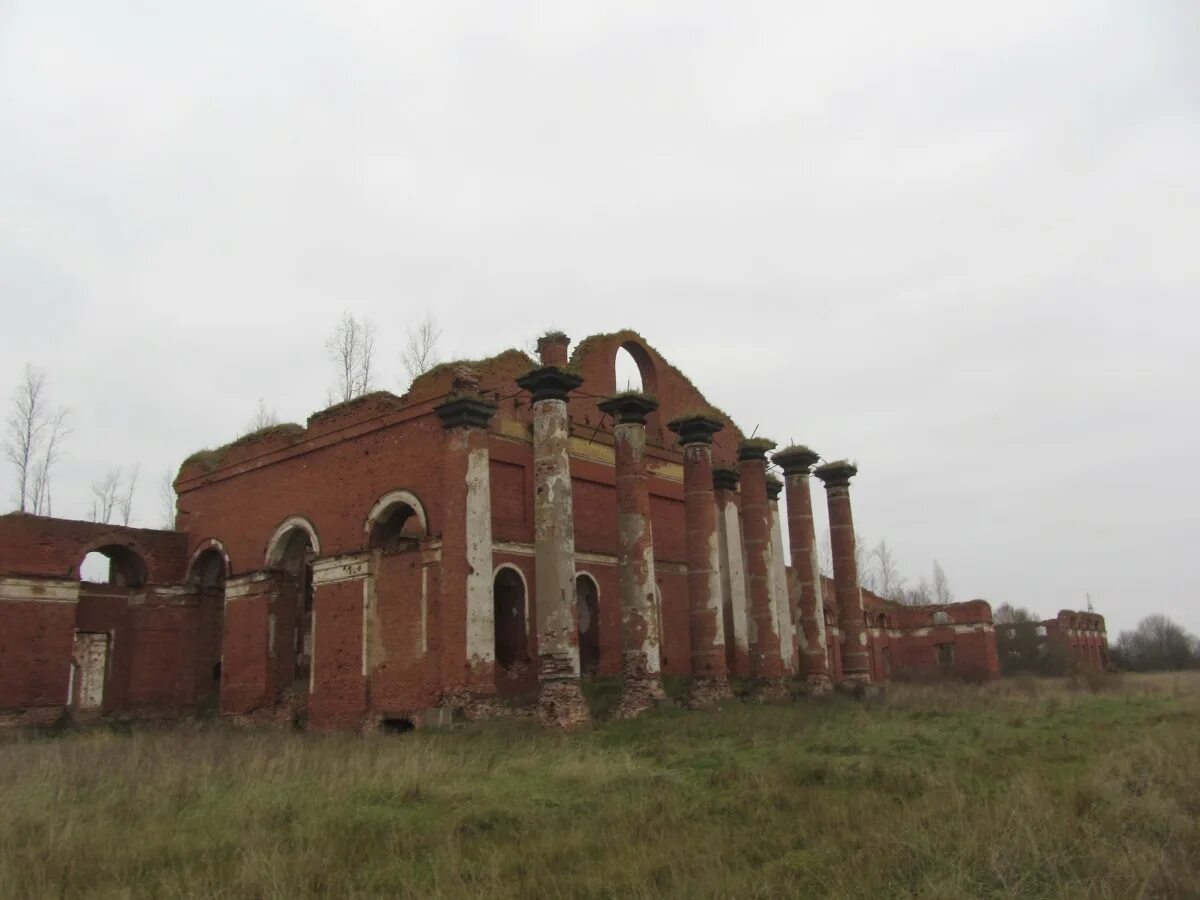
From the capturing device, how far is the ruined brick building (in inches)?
709

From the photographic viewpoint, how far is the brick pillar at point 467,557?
17.2 m

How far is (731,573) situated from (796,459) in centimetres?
354

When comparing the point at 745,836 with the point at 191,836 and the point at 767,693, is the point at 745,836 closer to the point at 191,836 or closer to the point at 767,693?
the point at 191,836

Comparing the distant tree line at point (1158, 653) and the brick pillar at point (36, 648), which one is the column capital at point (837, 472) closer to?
the brick pillar at point (36, 648)

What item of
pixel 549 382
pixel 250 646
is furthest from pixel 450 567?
pixel 250 646

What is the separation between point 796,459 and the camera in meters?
25.0

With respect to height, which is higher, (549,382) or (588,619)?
(549,382)

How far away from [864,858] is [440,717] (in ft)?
36.7

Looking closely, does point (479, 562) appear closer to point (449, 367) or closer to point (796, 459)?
point (449, 367)

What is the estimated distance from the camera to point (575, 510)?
22.6 metres

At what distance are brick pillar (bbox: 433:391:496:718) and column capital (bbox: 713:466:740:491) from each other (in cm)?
866

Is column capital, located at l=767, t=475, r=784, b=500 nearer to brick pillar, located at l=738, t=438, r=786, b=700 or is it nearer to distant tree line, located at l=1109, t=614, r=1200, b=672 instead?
brick pillar, located at l=738, t=438, r=786, b=700

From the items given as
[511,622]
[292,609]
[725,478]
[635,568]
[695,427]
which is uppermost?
[695,427]

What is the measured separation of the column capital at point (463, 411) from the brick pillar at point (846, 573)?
11.4 meters
